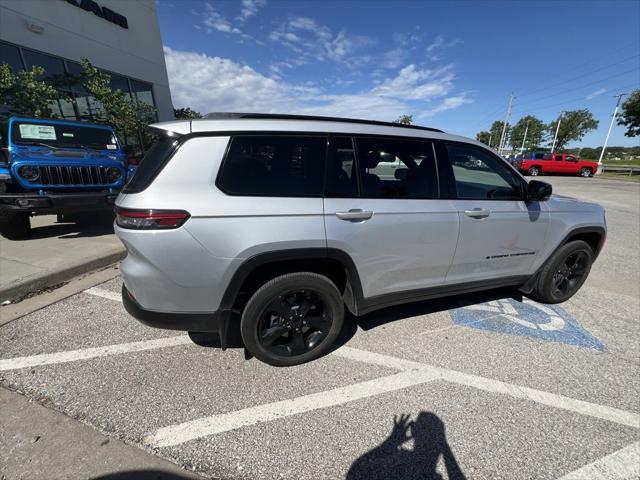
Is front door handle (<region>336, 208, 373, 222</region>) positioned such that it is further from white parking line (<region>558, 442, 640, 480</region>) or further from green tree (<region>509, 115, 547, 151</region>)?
green tree (<region>509, 115, 547, 151</region>)

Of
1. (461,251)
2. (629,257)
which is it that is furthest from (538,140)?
(461,251)

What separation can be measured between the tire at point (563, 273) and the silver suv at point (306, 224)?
385 millimetres

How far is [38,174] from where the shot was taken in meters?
4.90

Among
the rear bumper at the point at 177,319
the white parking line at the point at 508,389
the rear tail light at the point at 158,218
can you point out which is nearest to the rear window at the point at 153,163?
the rear tail light at the point at 158,218

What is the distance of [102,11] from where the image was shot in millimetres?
13742

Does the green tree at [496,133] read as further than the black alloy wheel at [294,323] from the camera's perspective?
Yes

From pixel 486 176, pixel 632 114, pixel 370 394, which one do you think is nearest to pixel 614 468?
pixel 370 394

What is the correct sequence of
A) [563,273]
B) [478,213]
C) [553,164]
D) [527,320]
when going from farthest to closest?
1. [553,164]
2. [563,273]
3. [527,320]
4. [478,213]

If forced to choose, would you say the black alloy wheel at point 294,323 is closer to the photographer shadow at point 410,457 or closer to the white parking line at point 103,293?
the photographer shadow at point 410,457

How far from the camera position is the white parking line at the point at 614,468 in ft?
5.56

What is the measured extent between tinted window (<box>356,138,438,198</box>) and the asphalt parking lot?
54.4 inches

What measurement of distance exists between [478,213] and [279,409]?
227cm

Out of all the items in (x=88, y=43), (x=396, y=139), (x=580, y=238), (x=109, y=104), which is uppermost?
(x=88, y=43)

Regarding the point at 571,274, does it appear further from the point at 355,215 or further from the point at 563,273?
the point at 355,215
